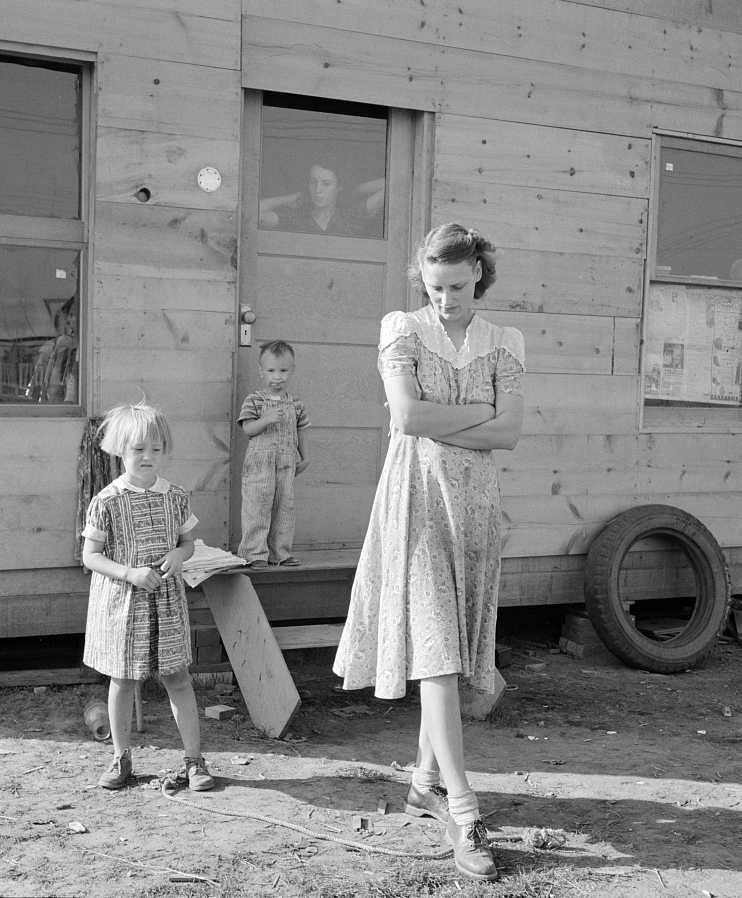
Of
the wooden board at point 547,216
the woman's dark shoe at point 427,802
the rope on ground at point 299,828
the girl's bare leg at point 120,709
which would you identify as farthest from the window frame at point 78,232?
the woman's dark shoe at point 427,802

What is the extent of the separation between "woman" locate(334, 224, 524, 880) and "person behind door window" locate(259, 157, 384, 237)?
233 centimetres

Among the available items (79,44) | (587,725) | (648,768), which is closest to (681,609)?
(587,725)

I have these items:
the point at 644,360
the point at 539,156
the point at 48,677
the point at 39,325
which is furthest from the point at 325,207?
the point at 48,677

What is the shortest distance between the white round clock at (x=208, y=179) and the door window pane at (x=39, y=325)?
0.72 metres

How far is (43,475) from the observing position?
555cm

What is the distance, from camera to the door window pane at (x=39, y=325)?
18.3 ft

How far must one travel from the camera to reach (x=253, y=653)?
528 centimetres

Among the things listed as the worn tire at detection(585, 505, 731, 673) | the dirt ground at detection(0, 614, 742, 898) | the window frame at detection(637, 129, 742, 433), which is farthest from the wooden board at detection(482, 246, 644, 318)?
the dirt ground at detection(0, 614, 742, 898)

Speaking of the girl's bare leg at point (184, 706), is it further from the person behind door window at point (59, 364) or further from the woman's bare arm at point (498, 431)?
the person behind door window at point (59, 364)

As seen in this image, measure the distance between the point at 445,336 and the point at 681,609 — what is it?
4468mm

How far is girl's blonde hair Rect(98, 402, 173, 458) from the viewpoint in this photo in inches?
163

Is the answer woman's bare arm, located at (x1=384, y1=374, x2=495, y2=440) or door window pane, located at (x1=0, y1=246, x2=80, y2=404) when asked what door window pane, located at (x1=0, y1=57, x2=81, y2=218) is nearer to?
door window pane, located at (x1=0, y1=246, x2=80, y2=404)

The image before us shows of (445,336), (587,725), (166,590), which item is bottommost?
(587,725)

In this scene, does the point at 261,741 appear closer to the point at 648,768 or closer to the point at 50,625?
the point at 50,625
